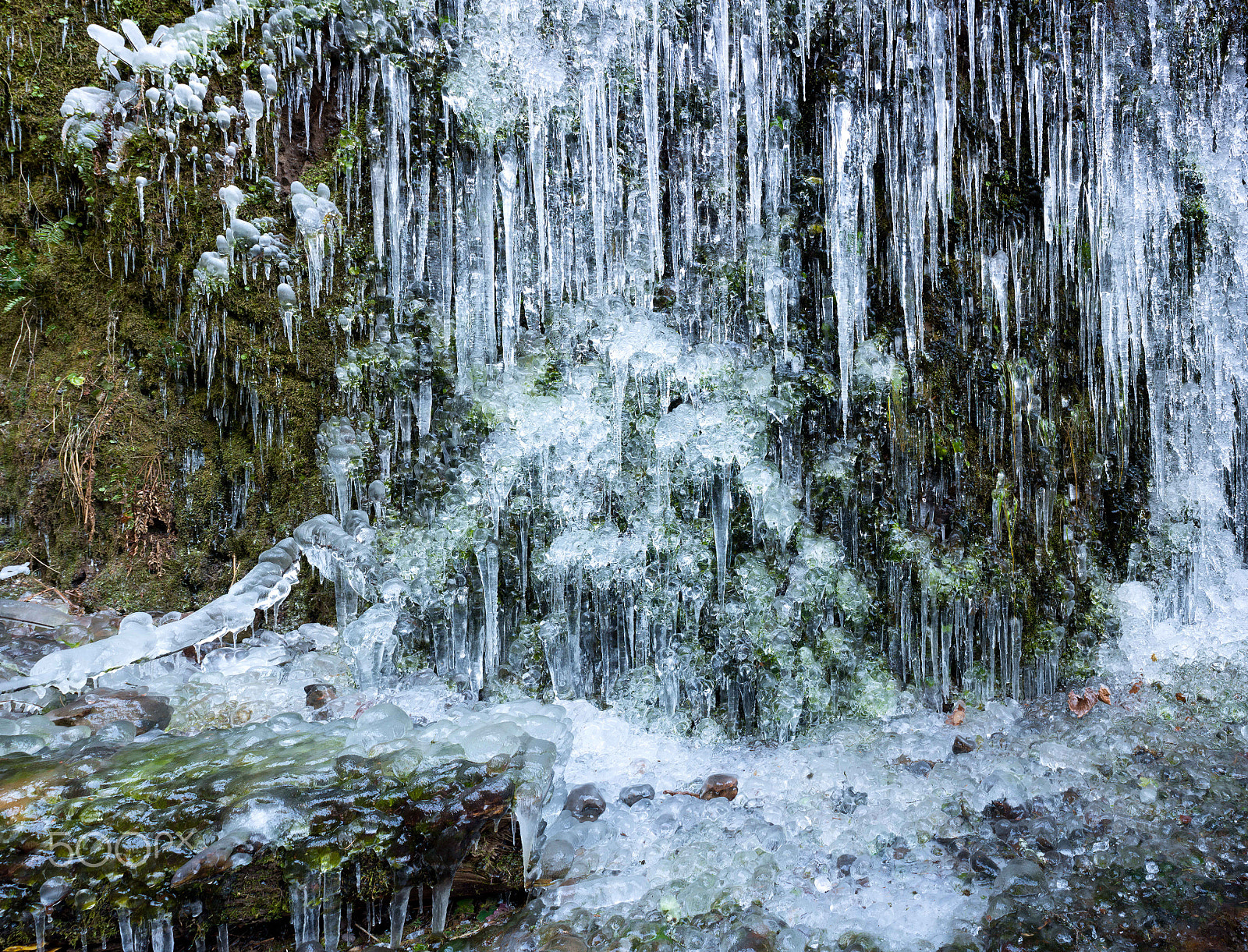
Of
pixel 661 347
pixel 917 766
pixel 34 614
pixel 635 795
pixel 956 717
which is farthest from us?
pixel 661 347

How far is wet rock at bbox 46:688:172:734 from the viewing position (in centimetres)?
253

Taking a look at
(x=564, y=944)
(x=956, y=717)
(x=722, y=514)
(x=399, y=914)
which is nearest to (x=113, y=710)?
(x=399, y=914)

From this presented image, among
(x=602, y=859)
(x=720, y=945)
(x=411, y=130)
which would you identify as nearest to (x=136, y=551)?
(x=411, y=130)

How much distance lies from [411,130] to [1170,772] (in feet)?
17.0

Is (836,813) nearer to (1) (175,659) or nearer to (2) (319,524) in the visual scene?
(2) (319,524)

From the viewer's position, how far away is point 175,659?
3.35 meters

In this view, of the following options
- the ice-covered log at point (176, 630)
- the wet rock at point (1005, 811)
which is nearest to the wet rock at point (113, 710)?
the ice-covered log at point (176, 630)

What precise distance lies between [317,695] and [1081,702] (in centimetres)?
437

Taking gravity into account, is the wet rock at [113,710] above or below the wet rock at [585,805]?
above

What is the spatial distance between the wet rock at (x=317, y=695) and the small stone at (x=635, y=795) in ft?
5.46

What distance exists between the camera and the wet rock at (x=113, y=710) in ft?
8.31

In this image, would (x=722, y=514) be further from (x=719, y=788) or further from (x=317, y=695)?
(x=317, y=695)

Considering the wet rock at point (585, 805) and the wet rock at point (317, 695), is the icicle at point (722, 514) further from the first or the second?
the wet rock at point (317, 695)

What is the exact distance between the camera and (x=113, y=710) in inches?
106
